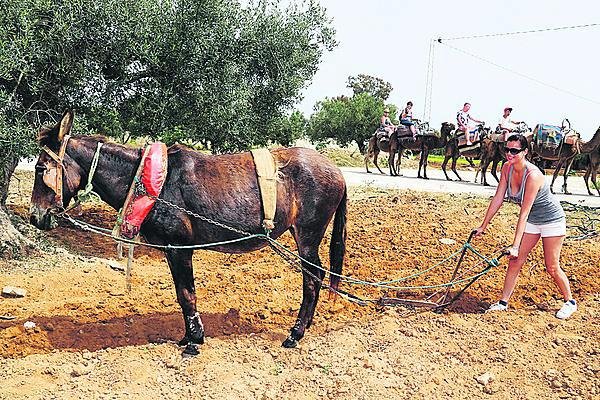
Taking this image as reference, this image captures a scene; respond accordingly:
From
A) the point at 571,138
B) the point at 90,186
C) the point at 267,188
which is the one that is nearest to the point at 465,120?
the point at 571,138

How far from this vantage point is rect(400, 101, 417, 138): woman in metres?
23.2

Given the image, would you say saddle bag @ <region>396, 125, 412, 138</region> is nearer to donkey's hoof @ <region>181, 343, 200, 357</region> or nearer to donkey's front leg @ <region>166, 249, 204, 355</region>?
donkey's front leg @ <region>166, 249, 204, 355</region>

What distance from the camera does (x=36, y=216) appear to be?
485 centimetres

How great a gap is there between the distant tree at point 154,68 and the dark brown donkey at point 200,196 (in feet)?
8.62

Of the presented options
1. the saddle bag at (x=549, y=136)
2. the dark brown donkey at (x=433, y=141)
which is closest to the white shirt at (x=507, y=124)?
the saddle bag at (x=549, y=136)

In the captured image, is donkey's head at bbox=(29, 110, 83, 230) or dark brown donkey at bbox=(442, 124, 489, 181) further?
dark brown donkey at bbox=(442, 124, 489, 181)

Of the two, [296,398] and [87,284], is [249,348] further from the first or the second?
[87,284]

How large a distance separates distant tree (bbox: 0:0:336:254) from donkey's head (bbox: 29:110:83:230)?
2.48 metres

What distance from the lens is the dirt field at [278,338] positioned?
446cm

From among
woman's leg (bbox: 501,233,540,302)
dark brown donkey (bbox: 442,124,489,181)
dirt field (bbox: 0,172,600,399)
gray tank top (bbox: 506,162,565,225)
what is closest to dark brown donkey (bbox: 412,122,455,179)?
dark brown donkey (bbox: 442,124,489,181)

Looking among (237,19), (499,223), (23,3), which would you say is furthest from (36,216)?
(499,223)

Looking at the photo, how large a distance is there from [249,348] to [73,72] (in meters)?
4.86

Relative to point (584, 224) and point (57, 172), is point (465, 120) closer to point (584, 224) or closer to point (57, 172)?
point (584, 224)

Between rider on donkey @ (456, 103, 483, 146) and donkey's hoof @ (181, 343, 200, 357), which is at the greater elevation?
rider on donkey @ (456, 103, 483, 146)
